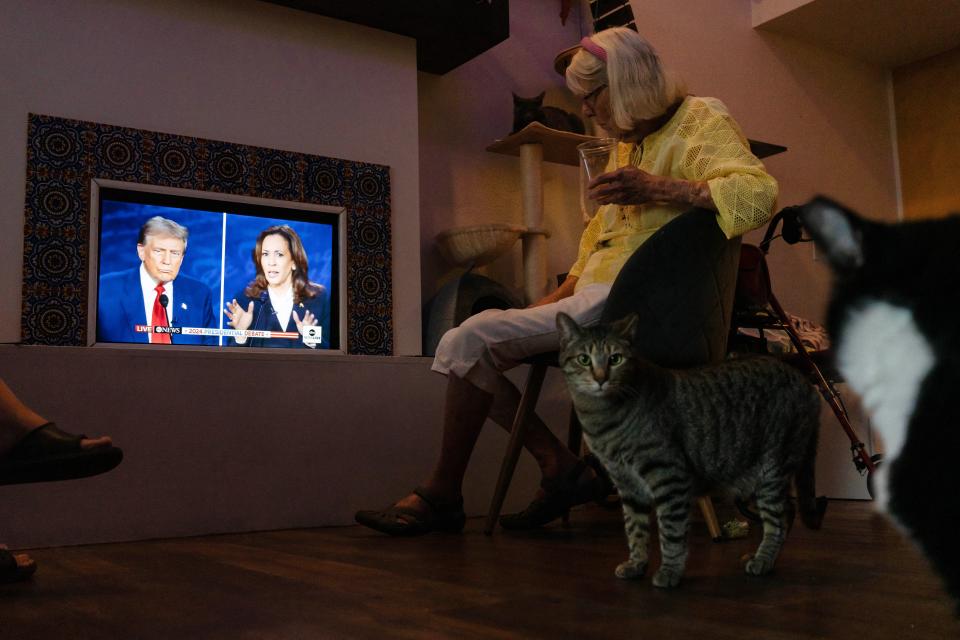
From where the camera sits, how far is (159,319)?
2.71 meters

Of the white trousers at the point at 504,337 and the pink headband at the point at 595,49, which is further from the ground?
the pink headband at the point at 595,49

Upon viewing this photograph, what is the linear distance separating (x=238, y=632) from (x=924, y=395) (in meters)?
0.93

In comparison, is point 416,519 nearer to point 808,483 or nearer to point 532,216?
point 808,483

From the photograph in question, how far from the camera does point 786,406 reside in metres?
1.54

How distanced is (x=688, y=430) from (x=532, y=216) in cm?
218

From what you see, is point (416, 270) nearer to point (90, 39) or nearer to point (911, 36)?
point (90, 39)

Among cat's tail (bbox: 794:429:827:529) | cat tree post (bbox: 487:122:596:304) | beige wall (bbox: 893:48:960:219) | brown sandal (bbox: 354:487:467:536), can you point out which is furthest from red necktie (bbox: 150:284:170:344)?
beige wall (bbox: 893:48:960:219)

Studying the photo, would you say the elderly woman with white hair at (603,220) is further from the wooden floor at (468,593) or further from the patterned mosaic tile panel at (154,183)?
the patterned mosaic tile panel at (154,183)

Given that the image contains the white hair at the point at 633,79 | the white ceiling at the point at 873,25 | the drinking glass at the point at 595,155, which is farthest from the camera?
the white ceiling at the point at 873,25

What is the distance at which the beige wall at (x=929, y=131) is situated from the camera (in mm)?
4824

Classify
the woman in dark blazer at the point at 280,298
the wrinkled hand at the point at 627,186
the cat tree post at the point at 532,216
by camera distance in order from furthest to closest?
the cat tree post at the point at 532,216 < the woman in dark blazer at the point at 280,298 < the wrinkled hand at the point at 627,186

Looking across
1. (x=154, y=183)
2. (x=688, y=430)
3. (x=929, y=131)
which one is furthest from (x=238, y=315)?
(x=929, y=131)

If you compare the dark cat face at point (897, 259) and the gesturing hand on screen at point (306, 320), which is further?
the gesturing hand on screen at point (306, 320)

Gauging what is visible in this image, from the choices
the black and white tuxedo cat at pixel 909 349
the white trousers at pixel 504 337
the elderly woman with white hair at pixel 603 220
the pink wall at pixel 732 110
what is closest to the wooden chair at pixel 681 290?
the elderly woman with white hair at pixel 603 220
